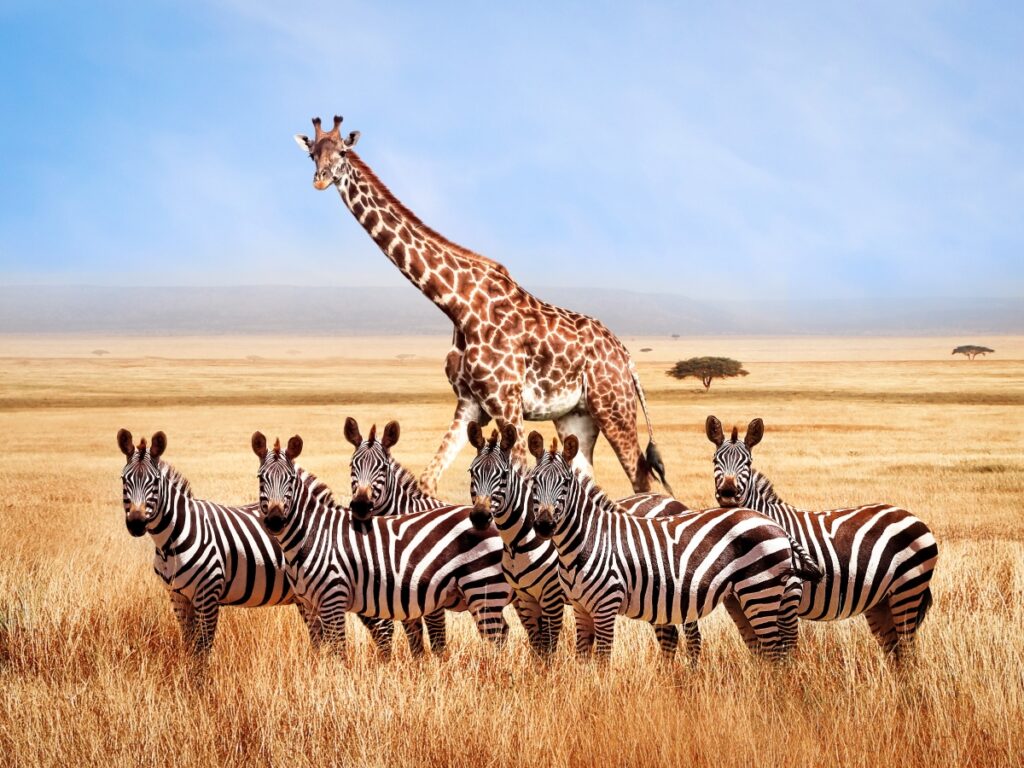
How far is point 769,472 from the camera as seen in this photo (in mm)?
25125

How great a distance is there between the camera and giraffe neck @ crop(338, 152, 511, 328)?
1100 cm

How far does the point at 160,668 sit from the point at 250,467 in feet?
66.4

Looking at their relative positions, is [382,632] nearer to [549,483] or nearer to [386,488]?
[386,488]

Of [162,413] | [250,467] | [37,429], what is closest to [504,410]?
[250,467]

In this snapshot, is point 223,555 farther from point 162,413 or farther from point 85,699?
point 162,413

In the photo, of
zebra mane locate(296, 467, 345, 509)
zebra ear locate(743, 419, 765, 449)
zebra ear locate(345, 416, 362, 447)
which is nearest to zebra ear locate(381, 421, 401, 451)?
zebra ear locate(345, 416, 362, 447)

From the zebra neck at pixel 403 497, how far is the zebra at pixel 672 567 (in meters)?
1.57

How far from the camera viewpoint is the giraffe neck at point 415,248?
11.0 m

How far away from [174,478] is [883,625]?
4763 millimetres

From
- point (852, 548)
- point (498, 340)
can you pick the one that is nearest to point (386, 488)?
point (852, 548)

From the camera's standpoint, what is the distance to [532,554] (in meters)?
6.54

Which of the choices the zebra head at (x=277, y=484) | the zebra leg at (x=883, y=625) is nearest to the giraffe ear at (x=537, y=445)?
the zebra head at (x=277, y=484)

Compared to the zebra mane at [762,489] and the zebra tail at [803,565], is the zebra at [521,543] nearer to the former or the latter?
the zebra mane at [762,489]

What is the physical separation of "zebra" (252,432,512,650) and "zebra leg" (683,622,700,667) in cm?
128
